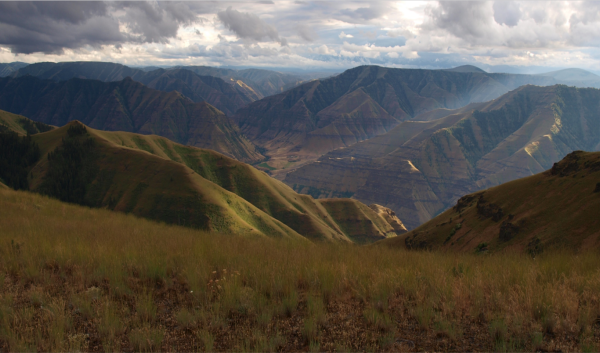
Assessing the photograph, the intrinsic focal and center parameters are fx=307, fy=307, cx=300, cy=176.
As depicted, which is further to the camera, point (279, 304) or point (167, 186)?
point (167, 186)

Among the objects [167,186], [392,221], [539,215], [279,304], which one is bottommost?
[392,221]

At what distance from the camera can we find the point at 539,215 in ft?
94.4

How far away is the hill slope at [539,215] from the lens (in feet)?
73.5

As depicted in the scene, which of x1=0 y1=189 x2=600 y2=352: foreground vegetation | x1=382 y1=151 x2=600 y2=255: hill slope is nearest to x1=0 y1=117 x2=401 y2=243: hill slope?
x1=382 y1=151 x2=600 y2=255: hill slope

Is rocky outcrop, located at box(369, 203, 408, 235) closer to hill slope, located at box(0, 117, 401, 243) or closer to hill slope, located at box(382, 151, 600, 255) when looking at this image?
hill slope, located at box(0, 117, 401, 243)

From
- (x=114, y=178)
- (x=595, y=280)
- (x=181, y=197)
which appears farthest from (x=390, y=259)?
(x=114, y=178)

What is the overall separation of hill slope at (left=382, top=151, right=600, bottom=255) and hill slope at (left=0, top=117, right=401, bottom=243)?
42449mm

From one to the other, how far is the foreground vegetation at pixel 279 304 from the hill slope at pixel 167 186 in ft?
197

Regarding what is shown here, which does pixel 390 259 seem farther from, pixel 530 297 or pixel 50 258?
pixel 50 258

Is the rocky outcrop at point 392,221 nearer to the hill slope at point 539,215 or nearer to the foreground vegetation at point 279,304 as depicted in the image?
the hill slope at point 539,215

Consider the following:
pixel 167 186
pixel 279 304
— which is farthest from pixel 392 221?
pixel 279 304

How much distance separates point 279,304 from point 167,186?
95.5m

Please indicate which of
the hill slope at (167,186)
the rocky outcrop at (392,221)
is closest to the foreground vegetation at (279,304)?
the hill slope at (167,186)

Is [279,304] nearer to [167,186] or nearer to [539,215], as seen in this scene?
[539,215]
